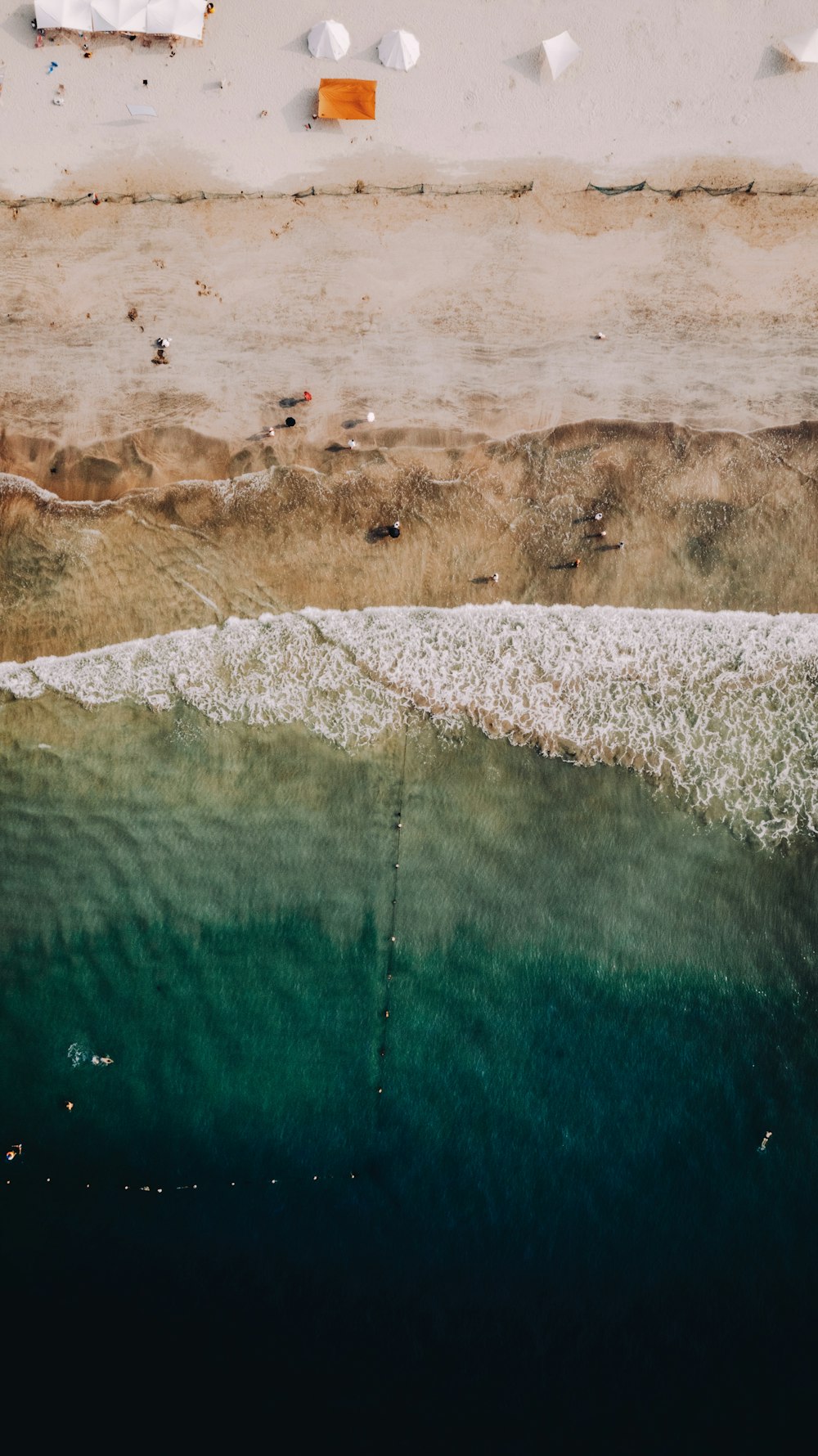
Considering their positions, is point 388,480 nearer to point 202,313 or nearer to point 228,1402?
point 202,313

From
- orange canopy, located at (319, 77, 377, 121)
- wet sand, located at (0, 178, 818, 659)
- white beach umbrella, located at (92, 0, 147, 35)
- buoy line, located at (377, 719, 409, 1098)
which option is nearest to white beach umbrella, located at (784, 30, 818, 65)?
wet sand, located at (0, 178, 818, 659)

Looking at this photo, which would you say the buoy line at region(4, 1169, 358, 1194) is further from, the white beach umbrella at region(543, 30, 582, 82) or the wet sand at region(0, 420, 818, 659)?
the white beach umbrella at region(543, 30, 582, 82)

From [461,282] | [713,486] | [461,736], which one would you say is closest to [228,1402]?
[461,736]

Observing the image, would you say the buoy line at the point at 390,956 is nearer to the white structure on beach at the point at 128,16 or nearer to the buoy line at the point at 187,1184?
the buoy line at the point at 187,1184

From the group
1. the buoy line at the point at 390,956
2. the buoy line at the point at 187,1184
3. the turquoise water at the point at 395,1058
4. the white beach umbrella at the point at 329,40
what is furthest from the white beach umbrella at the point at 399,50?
the buoy line at the point at 187,1184

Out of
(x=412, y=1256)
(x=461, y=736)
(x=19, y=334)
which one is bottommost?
(x=412, y=1256)
